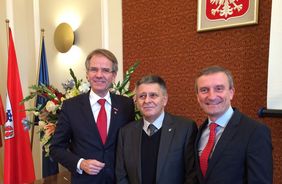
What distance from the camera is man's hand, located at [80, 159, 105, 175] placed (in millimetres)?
1590

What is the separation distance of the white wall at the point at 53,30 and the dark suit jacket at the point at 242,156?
1932 millimetres

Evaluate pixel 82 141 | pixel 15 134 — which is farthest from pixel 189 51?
pixel 15 134

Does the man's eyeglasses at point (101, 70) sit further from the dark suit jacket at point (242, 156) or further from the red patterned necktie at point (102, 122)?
the dark suit jacket at point (242, 156)

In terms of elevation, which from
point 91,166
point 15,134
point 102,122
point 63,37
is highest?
point 63,37

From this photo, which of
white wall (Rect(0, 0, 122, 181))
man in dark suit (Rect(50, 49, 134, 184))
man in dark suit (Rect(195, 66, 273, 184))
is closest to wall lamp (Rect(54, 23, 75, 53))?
white wall (Rect(0, 0, 122, 181))

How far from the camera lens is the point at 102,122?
173 cm

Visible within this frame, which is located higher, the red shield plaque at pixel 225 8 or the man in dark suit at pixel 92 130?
the red shield plaque at pixel 225 8

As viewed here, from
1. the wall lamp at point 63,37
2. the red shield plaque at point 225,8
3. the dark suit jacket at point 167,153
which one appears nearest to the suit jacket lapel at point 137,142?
the dark suit jacket at point 167,153

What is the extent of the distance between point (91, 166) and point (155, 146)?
1.20 feet

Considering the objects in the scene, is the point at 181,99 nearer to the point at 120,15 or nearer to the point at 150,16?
the point at 150,16

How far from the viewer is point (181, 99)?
2.68 meters

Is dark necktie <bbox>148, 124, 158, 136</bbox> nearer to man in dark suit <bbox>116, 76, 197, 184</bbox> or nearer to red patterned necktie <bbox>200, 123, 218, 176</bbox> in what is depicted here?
man in dark suit <bbox>116, 76, 197, 184</bbox>

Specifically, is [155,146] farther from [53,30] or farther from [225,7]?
[53,30]

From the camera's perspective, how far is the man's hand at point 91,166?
1.59 meters
